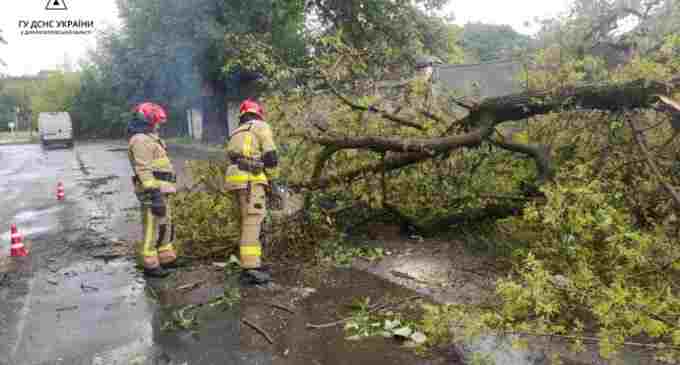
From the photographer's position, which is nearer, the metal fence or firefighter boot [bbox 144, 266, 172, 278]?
firefighter boot [bbox 144, 266, 172, 278]

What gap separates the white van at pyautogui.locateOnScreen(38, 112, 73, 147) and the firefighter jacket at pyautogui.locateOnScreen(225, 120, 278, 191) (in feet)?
96.5

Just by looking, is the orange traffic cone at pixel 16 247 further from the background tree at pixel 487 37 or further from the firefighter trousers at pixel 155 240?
the background tree at pixel 487 37

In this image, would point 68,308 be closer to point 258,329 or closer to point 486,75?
point 258,329

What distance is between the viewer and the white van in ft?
95.6

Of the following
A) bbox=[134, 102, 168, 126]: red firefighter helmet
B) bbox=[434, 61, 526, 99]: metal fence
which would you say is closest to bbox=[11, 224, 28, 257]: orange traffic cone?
bbox=[134, 102, 168, 126]: red firefighter helmet

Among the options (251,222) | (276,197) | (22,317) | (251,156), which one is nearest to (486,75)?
(276,197)

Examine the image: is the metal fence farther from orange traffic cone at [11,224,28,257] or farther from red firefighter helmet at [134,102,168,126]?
orange traffic cone at [11,224,28,257]

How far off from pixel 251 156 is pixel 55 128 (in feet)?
97.9

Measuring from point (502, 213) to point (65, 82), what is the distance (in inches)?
1787

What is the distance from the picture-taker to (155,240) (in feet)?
15.5

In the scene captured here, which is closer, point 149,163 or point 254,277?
point 254,277

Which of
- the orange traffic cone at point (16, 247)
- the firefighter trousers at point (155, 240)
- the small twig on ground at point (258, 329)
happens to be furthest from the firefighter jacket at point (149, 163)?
the orange traffic cone at point (16, 247)

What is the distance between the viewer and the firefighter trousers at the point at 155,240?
4.66 m

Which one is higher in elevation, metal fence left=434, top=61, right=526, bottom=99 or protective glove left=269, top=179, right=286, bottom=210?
metal fence left=434, top=61, right=526, bottom=99
